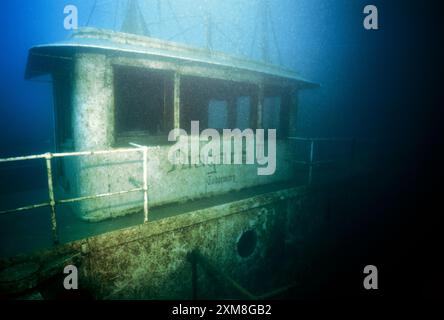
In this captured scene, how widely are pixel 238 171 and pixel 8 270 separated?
14.7 feet

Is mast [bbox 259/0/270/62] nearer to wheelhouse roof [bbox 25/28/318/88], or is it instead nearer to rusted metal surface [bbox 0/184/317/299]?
wheelhouse roof [bbox 25/28/318/88]

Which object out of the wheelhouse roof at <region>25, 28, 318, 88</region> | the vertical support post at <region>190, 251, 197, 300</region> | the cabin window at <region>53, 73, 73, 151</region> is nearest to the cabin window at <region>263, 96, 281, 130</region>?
the wheelhouse roof at <region>25, 28, 318, 88</region>

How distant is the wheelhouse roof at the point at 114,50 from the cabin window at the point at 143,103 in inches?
17.1

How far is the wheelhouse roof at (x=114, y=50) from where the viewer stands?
379 cm

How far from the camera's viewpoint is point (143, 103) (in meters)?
4.88

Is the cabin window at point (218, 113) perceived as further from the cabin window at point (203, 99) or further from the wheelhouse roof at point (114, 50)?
the wheelhouse roof at point (114, 50)

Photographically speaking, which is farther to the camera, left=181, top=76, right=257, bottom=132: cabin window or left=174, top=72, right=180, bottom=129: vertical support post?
left=181, top=76, right=257, bottom=132: cabin window

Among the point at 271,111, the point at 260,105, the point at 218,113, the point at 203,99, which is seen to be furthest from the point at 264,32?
the point at 260,105

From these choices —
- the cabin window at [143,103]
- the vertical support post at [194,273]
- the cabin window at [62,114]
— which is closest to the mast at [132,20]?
the cabin window at [62,114]

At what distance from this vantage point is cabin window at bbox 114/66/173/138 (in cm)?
458

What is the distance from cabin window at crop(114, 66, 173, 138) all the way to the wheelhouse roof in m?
0.43

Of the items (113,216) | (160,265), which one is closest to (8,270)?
(113,216)

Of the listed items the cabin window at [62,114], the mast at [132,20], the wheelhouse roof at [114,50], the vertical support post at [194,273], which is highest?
the mast at [132,20]
